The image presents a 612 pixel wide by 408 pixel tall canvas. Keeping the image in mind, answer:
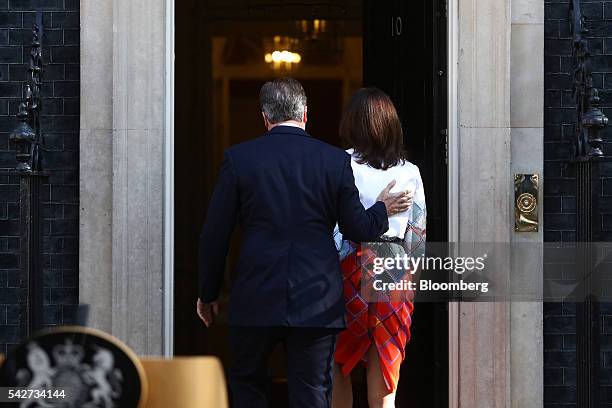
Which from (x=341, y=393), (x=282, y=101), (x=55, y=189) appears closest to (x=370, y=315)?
(x=341, y=393)

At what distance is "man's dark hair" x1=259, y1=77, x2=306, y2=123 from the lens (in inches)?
190

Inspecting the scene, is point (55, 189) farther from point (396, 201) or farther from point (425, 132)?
point (396, 201)

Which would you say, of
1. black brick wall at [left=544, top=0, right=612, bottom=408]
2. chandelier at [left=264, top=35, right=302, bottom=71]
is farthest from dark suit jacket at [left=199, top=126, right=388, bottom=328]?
chandelier at [left=264, top=35, right=302, bottom=71]

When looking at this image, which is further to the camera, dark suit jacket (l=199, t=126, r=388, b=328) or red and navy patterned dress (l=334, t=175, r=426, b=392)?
red and navy patterned dress (l=334, t=175, r=426, b=392)

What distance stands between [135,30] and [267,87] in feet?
5.48

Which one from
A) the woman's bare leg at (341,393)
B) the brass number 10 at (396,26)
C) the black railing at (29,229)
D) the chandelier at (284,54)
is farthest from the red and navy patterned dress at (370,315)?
the chandelier at (284,54)

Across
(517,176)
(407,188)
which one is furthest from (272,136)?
(517,176)

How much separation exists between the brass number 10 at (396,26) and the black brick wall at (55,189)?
186 cm

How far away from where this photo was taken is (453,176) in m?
6.32

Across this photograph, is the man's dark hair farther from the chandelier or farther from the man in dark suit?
the chandelier

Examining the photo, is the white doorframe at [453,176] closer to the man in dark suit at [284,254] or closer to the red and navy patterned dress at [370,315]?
the red and navy patterned dress at [370,315]

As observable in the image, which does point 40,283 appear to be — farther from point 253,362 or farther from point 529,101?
point 529,101

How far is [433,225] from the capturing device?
645cm

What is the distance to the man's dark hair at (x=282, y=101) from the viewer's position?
4.84 m
